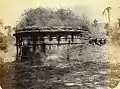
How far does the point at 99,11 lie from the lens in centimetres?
147

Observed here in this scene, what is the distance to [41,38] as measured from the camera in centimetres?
146

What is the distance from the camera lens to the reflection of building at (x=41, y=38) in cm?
145

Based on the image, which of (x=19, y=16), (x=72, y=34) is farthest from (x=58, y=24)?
(x=19, y=16)

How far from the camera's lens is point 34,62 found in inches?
57.4

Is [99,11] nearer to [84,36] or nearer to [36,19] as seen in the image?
[84,36]

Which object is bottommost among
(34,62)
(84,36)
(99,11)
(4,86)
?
(4,86)

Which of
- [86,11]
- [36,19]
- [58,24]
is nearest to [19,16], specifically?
[36,19]

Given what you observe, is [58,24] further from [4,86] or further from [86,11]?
[4,86]

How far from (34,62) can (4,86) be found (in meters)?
0.18

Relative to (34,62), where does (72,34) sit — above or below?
above

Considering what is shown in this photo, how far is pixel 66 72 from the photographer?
1.46 m

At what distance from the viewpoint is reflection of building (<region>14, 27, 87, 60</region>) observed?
1.45 meters

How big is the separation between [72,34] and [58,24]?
0.08 meters

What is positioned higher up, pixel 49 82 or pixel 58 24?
pixel 58 24
